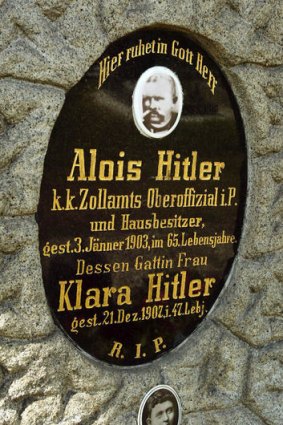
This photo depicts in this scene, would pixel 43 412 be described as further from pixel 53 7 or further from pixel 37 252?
pixel 53 7

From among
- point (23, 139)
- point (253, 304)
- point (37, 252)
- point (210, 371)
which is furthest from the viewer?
point (253, 304)

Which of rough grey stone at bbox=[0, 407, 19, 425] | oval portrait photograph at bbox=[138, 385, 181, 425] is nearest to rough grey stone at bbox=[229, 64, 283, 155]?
oval portrait photograph at bbox=[138, 385, 181, 425]

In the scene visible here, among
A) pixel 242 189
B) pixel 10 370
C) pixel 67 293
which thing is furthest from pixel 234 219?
pixel 10 370

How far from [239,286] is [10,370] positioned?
1.11m

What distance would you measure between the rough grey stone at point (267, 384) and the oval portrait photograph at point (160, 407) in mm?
394

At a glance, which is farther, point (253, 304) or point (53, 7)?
point (253, 304)

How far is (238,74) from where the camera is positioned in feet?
11.8

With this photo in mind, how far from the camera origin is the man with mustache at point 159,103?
3.34 meters

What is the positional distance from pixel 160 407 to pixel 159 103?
1.23 meters

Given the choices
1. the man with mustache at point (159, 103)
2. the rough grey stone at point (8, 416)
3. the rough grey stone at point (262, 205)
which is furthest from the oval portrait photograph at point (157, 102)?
the rough grey stone at point (8, 416)

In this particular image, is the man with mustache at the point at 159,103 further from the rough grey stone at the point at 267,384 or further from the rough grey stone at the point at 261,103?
the rough grey stone at the point at 267,384

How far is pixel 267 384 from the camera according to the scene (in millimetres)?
3820

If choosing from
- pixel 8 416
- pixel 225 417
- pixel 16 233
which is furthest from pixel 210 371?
pixel 16 233

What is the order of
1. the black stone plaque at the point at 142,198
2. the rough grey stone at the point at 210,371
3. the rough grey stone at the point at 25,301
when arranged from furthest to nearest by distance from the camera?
the rough grey stone at the point at 210,371 → the black stone plaque at the point at 142,198 → the rough grey stone at the point at 25,301
